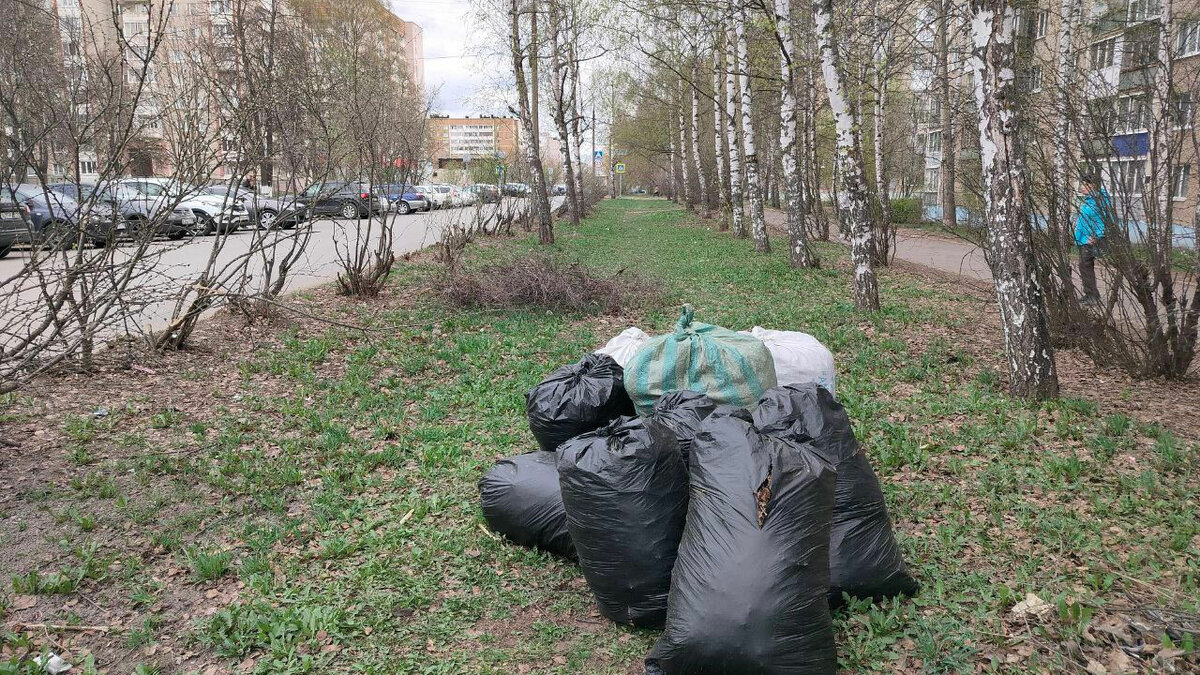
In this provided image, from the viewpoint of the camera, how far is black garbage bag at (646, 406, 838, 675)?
230 centimetres

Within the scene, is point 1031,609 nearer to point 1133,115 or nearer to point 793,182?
point 1133,115

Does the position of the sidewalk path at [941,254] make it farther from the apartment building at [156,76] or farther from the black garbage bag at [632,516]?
the black garbage bag at [632,516]

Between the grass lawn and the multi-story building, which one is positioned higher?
the multi-story building

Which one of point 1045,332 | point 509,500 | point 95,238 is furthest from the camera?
point 95,238

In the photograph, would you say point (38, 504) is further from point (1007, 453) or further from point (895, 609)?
point (1007, 453)

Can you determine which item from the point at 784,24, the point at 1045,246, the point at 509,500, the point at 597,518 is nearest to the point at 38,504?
the point at 509,500

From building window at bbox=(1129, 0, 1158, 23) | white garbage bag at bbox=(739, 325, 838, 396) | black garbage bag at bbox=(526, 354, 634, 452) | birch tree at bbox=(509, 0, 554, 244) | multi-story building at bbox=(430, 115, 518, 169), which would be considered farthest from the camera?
multi-story building at bbox=(430, 115, 518, 169)

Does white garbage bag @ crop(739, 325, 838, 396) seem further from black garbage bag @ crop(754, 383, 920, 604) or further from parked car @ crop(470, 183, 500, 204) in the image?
parked car @ crop(470, 183, 500, 204)

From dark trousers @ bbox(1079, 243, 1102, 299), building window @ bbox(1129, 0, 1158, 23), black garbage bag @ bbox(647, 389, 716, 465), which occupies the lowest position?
black garbage bag @ bbox(647, 389, 716, 465)

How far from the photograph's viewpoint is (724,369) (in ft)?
12.3

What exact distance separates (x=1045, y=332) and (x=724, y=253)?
10.9 metres

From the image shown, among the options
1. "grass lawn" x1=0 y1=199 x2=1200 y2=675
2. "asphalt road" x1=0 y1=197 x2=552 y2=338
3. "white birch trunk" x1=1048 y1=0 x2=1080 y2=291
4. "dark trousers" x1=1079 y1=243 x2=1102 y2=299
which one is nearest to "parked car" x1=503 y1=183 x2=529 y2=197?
"asphalt road" x1=0 y1=197 x2=552 y2=338

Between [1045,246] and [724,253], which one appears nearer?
[1045,246]

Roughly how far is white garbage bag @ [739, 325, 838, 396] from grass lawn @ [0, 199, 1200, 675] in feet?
2.05
